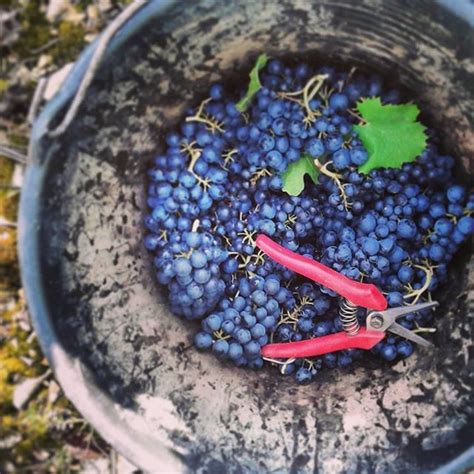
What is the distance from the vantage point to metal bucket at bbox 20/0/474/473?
3.65ft

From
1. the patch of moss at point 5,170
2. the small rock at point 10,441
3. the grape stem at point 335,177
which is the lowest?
the small rock at point 10,441

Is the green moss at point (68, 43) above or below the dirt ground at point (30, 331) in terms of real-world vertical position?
above

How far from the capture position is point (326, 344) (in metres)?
1.24

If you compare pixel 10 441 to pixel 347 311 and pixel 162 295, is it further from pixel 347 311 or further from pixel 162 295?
pixel 347 311

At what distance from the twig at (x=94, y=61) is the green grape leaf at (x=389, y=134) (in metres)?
0.42

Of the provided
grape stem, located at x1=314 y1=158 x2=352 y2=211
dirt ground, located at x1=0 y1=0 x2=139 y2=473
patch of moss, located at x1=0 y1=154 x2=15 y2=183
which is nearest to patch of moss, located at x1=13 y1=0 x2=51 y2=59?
dirt ground, located at x1=0 y1=0 x2=139 y2=473

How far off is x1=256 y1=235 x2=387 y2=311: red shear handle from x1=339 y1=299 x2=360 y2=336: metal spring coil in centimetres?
1

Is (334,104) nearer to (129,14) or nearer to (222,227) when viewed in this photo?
(222,227)

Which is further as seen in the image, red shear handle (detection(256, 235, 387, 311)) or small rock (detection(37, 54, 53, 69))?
small rock (detection(37, 54, 53, 69))

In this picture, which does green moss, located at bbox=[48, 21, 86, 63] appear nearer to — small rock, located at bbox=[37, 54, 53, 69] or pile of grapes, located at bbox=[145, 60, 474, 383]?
small rock, located at bbox=[37, 54, 53, 69]

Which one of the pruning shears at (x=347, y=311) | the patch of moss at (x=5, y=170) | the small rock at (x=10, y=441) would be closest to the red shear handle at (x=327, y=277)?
the pruning shears at (x=347, y=311)

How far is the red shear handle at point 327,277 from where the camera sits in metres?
1.20

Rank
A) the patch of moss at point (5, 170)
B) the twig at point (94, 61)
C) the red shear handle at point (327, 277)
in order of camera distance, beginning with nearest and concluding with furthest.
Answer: the twig at point (94, 61), the red shear handle at point (327, 277), the patch of moss at point (5, 170)

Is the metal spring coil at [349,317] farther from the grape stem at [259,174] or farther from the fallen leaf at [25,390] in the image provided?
the fallen leaf at [25,390]
